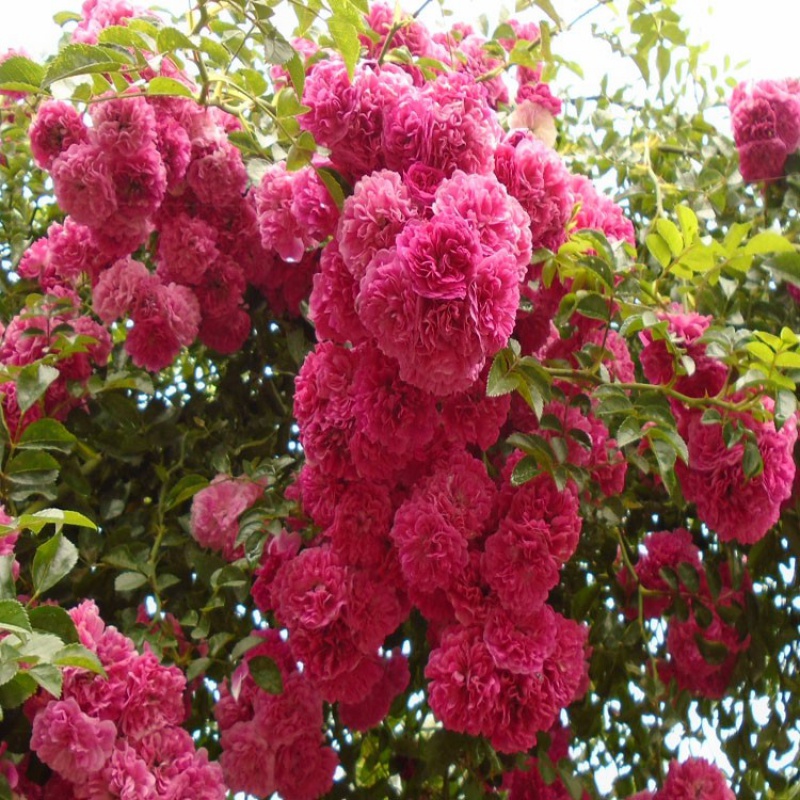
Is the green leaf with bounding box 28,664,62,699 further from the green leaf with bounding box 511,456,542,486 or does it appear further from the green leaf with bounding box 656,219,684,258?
the green leaf with bounding box 656,219,684,258

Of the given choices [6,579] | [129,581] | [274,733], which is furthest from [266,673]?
[6,579]

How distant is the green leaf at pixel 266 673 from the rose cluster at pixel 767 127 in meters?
0.83

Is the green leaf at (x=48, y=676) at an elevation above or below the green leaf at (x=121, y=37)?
below

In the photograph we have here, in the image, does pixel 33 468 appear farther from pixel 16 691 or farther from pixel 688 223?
pixel 688 223

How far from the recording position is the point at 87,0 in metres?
1.34

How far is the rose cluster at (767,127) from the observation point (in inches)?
51.2

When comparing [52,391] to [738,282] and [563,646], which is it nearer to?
[563,646]

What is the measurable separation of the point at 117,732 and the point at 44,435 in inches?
12.3

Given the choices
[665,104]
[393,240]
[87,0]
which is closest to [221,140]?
[87,0]

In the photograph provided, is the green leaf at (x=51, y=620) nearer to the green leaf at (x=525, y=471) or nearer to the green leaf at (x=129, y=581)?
the green leaf at (x=129, y=581)

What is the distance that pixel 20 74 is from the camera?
957 millimetres

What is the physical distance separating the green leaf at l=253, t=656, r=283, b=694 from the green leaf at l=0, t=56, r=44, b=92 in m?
0.58

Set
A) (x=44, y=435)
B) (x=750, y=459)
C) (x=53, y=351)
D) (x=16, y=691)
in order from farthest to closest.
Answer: (x=53, y=351) → (x=44, y=435) → (x=750, y=459) → (x=16, y=691)

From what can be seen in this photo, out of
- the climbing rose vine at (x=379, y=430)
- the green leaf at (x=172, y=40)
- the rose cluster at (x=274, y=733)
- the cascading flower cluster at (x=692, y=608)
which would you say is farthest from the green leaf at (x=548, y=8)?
the rose cluster at (x=274, y=733)
